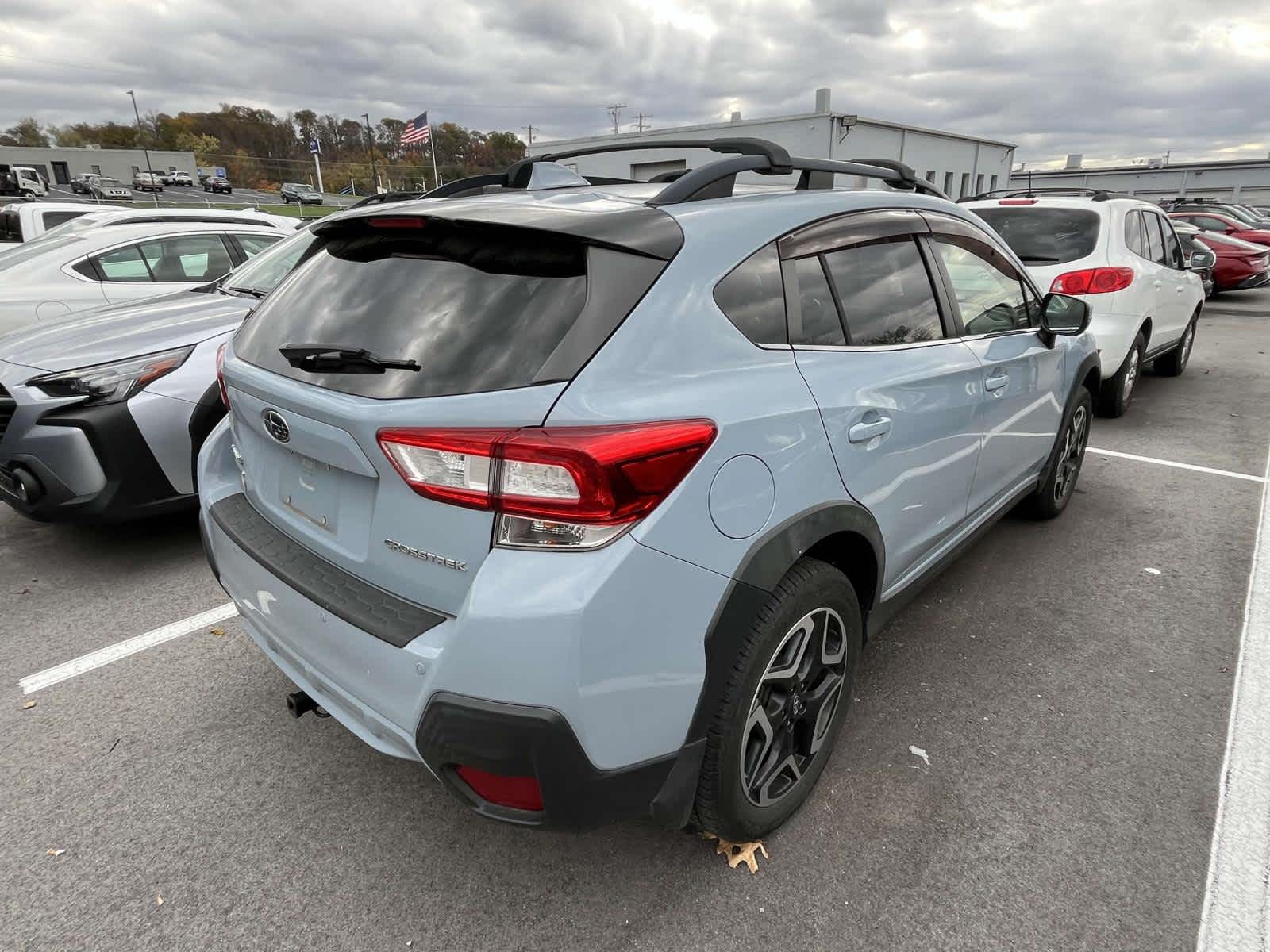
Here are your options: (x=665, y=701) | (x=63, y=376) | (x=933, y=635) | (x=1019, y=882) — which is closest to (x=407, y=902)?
(x=665, y=701)

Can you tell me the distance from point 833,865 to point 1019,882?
476 millimetres

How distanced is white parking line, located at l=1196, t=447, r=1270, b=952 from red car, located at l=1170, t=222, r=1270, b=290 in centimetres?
1438

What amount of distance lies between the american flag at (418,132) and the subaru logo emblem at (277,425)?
40817 mm

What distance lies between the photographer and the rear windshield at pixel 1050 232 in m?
5.87

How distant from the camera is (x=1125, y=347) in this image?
5.99 meters

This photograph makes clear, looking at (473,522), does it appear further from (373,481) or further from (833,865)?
(833,865)

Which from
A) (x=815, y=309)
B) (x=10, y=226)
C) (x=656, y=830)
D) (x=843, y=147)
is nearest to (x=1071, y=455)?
(x=815, y=309)

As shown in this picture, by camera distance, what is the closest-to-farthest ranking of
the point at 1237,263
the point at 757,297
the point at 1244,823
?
1. the point at 757,297
2. the point at 1244,823
3. the point at 1237,263

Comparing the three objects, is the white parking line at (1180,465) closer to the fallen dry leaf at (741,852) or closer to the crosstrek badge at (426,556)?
the fallen dry leaf at (741,852)

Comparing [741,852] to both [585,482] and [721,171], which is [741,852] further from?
[721,171]

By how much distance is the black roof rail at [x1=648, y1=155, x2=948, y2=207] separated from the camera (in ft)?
6.59

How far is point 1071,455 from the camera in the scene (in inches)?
167

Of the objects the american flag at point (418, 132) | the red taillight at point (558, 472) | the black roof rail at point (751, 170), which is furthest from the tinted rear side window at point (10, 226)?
the american flag at point (418, 132)

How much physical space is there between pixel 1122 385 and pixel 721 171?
5.71m
